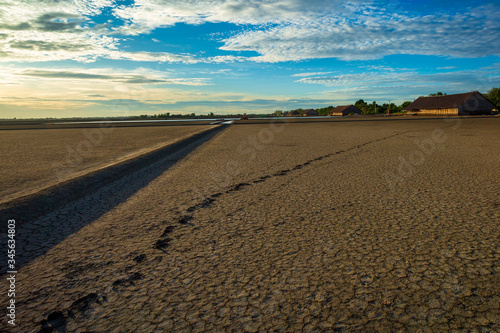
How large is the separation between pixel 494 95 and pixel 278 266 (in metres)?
98.8

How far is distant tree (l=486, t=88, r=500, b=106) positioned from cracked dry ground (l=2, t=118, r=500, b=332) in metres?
91.3

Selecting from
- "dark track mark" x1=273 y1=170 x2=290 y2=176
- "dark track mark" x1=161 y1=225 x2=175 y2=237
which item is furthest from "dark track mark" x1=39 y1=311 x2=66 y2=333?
"dark track mark" x1=273 y1=170 x2=290 y2=176

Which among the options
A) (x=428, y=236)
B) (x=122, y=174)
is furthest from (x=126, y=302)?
(x=122, y=174)

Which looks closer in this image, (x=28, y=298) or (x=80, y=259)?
(x=28, y=298)

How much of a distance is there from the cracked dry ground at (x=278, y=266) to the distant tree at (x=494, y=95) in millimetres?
91329

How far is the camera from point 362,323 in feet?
6.18

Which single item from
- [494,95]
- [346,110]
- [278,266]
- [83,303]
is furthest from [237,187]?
[346,110]

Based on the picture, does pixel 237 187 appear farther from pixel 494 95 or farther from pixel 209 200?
pixel 494 95

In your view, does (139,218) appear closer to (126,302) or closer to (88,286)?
(88,286)

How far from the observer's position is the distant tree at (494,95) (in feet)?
247

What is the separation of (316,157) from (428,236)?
573cm

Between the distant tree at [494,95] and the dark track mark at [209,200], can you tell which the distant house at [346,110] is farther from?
the dark track mark at [209,200]

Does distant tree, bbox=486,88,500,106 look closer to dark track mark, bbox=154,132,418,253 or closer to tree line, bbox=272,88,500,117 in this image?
tree line, bbox=272,88,500,117

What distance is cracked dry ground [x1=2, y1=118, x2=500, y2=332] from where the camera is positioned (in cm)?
195
